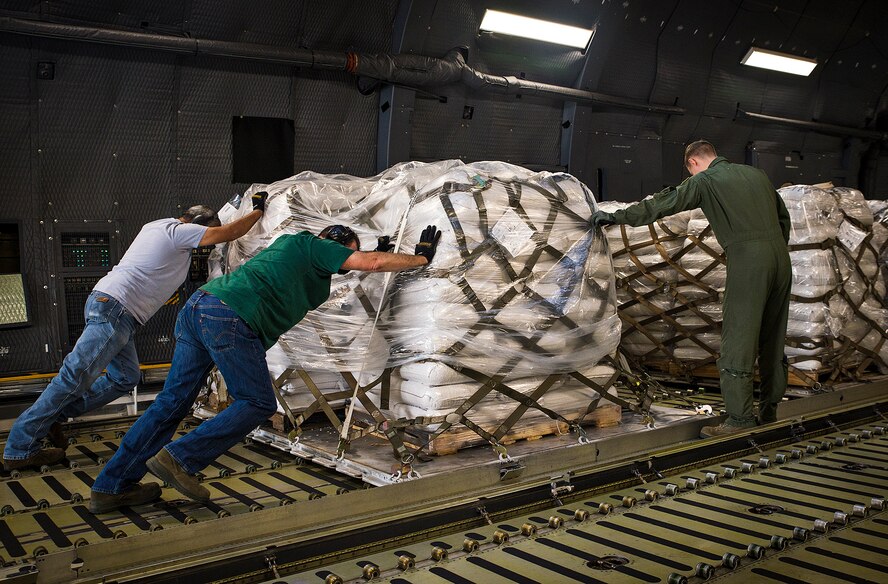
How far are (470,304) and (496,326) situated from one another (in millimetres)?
214

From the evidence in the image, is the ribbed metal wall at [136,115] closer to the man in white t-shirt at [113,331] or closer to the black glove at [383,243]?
the man in white t-shirt at [113,331]

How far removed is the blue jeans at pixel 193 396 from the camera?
4.06m

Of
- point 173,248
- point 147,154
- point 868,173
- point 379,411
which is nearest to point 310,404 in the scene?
point 379,411

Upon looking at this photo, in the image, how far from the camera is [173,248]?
5.12 meters

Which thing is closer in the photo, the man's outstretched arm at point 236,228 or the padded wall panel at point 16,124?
the man's outstretched arm at point 236,228

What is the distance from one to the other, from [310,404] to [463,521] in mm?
1825

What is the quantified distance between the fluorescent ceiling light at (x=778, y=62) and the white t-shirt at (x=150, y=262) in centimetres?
916

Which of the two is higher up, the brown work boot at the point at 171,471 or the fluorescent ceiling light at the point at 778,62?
the fluorescent ceiling light at the point at 778,62

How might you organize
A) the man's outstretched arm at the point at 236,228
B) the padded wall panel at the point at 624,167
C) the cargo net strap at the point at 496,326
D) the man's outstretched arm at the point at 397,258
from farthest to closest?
the padded wall panel at the point at 624,167 → the man's outstretched arm at the point at 236,228 → the cargo net strap at the point at 496,326 → the man's outstretched arm at the point at 397,258

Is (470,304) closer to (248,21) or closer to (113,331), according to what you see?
(113,331)

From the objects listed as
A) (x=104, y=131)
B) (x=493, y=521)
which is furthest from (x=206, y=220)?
(x=493, y=521)

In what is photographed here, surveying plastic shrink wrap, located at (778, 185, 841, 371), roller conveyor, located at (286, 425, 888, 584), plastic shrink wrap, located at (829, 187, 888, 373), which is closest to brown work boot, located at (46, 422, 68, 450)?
roller conveyor, located at (286, 425, 888, 584)

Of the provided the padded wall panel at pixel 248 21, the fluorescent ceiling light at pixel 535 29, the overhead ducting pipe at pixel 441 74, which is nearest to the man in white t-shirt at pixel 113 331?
the padded wall panel at pixel 248 21

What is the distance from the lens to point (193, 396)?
4.25m
